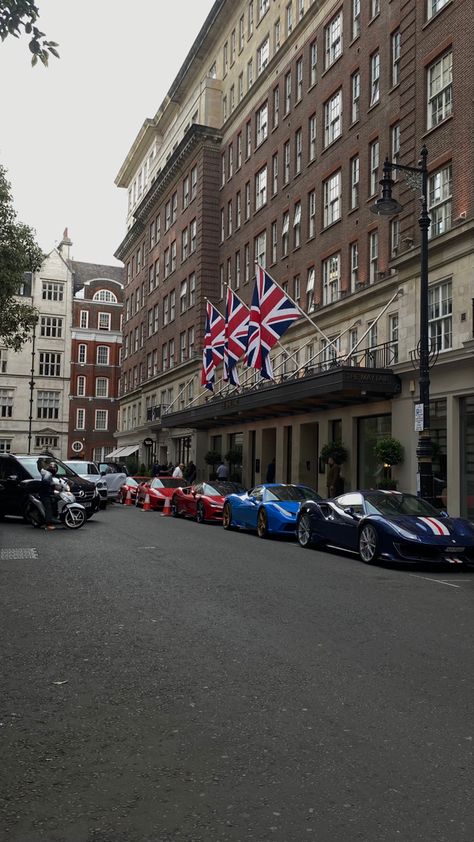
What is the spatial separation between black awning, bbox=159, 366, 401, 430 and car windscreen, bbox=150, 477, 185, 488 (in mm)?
4765

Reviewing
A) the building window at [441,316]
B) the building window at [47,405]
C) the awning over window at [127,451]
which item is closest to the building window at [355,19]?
the building window at [441,316]

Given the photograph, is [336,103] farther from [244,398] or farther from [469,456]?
[469,456]

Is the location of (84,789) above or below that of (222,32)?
below

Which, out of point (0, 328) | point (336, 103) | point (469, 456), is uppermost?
point (336, 103)

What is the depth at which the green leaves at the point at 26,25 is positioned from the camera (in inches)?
272

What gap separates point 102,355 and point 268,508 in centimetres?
6858

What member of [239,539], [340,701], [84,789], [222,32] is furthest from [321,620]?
[222,32]

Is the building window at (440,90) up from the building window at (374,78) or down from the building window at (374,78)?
down

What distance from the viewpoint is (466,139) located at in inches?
878

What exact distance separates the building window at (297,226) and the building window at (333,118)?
11.7 feet

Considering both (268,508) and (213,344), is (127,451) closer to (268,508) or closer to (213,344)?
(213,344)

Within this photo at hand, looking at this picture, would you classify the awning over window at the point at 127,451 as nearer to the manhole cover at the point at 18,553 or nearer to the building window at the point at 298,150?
the building window at the point at 298,150

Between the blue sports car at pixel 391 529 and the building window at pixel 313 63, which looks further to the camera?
the building window at pixel 313 63

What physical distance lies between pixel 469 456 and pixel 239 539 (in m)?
7.90
